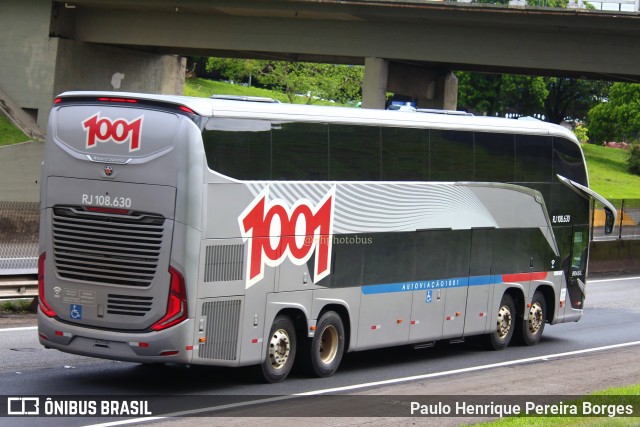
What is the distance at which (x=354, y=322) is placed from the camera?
16.4 metres

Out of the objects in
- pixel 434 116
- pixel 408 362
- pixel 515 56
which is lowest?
pixel 408 362

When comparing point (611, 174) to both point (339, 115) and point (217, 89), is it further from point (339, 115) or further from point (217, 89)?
point (339, 115)

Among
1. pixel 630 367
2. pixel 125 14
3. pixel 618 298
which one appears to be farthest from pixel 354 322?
pixel 125 14

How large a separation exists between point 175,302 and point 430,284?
5.69 m

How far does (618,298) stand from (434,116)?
1417 centimetres

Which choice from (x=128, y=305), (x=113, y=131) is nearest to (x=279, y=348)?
(x=128, y=305)

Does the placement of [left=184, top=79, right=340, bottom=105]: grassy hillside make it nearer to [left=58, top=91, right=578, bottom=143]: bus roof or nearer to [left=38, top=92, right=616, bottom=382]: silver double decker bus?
[left=58, top=91, right=578, bottom=143]: bus roof

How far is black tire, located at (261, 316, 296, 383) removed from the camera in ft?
48.9

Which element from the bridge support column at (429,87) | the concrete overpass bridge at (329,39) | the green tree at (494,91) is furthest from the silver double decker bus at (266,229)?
the green tree at (494,91)

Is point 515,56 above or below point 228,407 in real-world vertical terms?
above

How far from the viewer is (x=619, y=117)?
96.2m

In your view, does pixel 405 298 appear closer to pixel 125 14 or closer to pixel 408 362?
pixel 408 362

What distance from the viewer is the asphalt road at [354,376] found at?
44.1 feet

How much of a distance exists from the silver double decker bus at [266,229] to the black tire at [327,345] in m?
0.03
